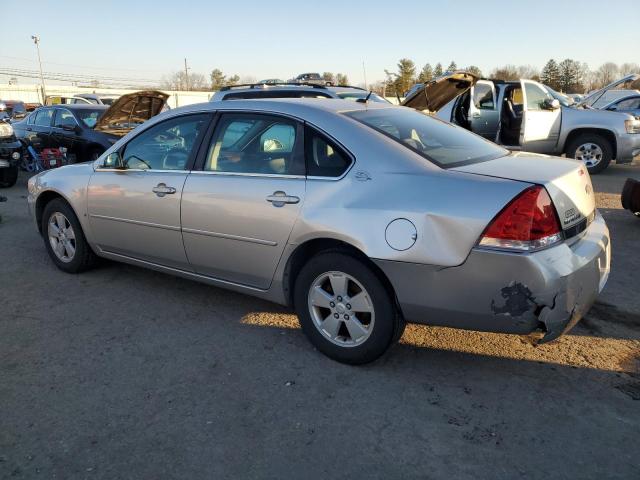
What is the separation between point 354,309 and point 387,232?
547mm

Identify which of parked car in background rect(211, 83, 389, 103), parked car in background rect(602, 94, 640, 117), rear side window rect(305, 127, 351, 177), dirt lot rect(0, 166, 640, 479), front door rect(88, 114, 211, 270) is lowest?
dirt lot rect(0, 166, 640, 479)

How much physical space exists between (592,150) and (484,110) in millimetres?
2343

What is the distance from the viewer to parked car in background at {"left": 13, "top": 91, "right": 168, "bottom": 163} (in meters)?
10.6

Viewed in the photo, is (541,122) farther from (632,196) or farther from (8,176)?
(8,176)

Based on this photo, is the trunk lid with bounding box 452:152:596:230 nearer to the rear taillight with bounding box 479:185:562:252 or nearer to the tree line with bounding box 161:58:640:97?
the rear taillight with bounding box 479:185:562:252

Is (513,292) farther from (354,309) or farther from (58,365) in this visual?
(58,365)

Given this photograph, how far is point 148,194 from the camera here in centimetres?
402

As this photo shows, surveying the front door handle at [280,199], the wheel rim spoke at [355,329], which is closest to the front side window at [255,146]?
the front door handle at [280,199]

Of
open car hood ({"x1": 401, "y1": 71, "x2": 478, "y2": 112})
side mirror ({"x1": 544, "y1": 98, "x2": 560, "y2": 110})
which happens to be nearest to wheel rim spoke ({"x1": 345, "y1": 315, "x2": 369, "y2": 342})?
open car hood ({"x1": 401, "y1": 71, "x2": 478, "y2": 112})

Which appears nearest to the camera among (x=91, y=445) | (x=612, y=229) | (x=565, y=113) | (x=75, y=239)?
(x=91, y=445)

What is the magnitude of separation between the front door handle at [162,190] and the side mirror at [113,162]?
52cm

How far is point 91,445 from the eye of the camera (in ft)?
8.20

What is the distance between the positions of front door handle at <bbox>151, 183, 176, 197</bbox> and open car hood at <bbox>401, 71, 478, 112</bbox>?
6.14m

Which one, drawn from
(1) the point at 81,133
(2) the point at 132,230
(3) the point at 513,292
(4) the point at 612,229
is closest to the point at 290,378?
(3) the point at 513,292
